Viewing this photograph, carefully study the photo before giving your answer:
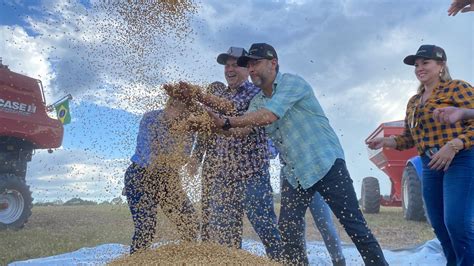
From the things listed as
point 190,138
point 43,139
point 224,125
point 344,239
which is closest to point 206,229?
point 190,138

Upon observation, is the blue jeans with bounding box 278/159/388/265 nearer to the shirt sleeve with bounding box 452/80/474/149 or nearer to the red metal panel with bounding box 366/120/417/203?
the shirt sleeve with bounding box 452/80/474/149

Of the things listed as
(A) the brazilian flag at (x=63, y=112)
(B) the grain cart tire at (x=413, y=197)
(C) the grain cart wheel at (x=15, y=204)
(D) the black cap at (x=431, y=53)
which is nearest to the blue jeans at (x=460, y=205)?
(D) the black cap at (x=431, y=53)

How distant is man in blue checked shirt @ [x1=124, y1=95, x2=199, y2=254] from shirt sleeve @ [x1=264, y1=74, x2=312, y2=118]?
592 mm

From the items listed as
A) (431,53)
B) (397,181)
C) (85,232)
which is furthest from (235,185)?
(397,181)

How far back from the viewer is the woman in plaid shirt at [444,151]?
2307 mm

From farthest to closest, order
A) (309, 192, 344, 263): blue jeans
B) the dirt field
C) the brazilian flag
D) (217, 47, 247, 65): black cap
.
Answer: the brazilian flag → the dirt field → (309, 192, 344, 263): blue jeans → (217, 47, 247, 65): black cap

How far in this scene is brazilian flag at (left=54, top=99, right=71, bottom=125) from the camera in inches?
209

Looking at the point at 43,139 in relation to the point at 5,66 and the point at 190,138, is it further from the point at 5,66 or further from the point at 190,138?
the point at 190,138

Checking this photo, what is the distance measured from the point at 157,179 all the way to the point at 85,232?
300 cm

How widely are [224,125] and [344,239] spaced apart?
10.8 ft

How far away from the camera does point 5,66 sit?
5.32 metres

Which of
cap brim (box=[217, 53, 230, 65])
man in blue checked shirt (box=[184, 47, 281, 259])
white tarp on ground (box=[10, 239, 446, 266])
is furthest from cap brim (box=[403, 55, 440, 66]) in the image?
white tarp on ground (box=[10, 239, 446, 266])

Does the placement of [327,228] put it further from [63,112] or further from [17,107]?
[17,107]

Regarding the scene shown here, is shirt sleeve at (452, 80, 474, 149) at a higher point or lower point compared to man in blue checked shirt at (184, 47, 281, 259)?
higher
